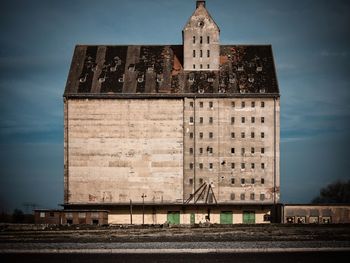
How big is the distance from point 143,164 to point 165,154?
9.27ft

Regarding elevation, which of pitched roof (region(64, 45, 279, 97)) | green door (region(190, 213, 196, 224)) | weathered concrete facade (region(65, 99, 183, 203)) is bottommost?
green door (region(190, 213, 196, 224))

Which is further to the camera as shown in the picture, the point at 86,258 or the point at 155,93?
the point at 155,93

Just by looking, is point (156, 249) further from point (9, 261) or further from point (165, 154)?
point (165, 154)

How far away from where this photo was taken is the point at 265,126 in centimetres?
8406

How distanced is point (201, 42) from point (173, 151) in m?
14.2

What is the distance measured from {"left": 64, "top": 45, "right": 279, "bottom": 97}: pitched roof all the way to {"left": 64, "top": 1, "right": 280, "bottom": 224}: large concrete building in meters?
0.22

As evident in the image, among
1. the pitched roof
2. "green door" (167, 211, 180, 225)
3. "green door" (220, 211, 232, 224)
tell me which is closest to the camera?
"green door" (220, 211, 232, 224)

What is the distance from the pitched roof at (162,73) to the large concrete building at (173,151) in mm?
219

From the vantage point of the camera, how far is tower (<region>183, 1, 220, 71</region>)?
8700 cm

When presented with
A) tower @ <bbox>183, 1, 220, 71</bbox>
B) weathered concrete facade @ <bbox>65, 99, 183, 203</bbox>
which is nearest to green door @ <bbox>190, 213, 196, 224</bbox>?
weathered concrete facade @ <bbox>65, 99, 183, 203</bbox>

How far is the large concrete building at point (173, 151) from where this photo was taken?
83062 mm

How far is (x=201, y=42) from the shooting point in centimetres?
8719

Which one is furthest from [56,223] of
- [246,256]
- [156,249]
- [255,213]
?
[246,256]

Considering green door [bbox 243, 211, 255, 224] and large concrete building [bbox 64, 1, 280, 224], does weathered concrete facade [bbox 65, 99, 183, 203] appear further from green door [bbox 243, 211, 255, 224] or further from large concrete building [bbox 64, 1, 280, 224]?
green door [bbox 243, 211, 255, 224]
